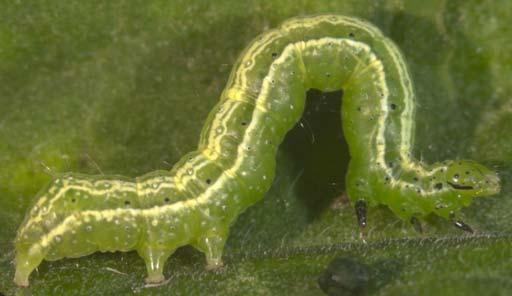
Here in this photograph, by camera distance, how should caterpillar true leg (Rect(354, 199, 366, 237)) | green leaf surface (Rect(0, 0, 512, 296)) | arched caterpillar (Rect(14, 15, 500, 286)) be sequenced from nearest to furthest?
green leaf surface (Rect(0, 0, 512, 296)) → arched caterpillar (Rect(14, 15, 500, 286)) → caterpillar true leg (Rect(354, 199, 366, 237))

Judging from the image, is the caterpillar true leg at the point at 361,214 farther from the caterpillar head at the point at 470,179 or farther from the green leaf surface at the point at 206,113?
the caterpillar head at the point at 470,179

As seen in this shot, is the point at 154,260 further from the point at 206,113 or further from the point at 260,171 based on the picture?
the point at 206,113

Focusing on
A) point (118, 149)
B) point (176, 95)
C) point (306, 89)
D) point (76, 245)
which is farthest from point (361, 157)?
point (76, 245)

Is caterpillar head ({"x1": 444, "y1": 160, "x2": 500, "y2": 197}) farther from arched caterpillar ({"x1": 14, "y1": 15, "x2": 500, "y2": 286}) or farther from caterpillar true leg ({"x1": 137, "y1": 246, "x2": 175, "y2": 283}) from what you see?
caterpillar true leg ({"x1": 137, "y1": 246, "x2": 175, "y2": 283})

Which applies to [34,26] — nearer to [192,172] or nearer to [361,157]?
[192,172]

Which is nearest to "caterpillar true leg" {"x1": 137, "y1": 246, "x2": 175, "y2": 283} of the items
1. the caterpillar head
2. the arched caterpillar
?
the arched caterpillar

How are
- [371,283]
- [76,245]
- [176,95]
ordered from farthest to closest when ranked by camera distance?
[176,95]
[76,245]
[371,283]
